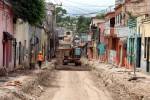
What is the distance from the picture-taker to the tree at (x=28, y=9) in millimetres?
42062

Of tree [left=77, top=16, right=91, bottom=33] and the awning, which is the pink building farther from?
tree [left=77, top=16, right=91, bottom=33]

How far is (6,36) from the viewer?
38594mm

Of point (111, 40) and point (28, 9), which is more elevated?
point (28, 9)

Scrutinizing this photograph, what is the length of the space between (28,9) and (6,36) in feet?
16.6

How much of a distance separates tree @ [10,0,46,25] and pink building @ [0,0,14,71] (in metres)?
0.80

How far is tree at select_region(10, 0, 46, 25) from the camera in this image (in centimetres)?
4206

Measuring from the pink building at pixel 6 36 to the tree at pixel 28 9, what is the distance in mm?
797

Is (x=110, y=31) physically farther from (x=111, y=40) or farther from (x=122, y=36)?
(x=122, y=36)

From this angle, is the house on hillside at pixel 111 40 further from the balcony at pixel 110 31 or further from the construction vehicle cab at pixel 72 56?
the construction vehicle cab at pixel 72 56

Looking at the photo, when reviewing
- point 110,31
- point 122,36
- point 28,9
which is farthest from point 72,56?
point 28,9

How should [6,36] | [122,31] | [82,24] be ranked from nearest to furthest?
[6,36], [122,31], [82,24]

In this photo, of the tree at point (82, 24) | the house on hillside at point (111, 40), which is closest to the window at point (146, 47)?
the house on hillside at point (111, 40)

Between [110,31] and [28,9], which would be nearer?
[28,9]

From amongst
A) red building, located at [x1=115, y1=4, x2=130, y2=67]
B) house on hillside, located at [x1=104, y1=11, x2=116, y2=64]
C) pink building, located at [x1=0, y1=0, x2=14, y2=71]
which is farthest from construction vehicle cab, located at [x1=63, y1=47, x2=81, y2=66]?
pink building, located at [x1=0, y1=0, x2=14, y2=71]
